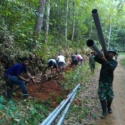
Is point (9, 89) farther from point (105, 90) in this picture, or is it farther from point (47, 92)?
point (105, 90)

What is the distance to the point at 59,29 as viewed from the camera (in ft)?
87.1

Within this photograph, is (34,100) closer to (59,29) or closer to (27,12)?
(27,12)

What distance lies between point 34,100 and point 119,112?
9.36 ft

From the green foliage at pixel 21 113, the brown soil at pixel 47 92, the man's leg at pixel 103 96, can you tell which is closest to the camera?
the green foliage at pixel 21 113

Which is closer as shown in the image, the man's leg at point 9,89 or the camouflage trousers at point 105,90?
the camouflage trousers at point 105,90

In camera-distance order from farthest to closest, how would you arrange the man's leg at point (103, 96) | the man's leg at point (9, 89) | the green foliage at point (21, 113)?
the man's leg at point (9, 89) → the man's leg at point (103, 96) → the green foliage at point (21, 113)

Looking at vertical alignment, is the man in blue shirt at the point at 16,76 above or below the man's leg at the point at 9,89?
above

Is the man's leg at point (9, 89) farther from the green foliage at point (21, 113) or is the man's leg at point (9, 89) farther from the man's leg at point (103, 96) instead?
the man's leg at point (103, 96)

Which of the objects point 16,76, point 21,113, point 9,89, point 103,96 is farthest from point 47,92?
point 21,113

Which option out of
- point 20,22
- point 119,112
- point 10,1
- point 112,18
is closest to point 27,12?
point 20,22

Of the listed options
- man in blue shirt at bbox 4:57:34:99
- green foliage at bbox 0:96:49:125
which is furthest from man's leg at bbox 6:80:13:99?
green foliage at bbox 0:96:49:125

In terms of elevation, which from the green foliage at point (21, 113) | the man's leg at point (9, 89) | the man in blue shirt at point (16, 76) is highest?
the man in blue shirt at point (16, 76)

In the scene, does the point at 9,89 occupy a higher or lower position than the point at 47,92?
higher

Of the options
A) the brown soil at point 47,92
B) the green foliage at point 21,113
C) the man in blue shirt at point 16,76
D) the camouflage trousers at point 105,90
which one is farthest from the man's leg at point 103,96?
the man in blue shirt at point 16,76
